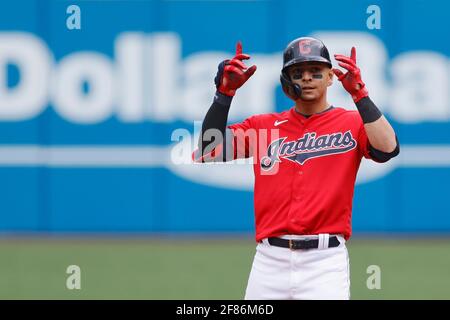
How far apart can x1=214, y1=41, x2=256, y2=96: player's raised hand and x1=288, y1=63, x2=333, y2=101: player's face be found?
0.23 metres

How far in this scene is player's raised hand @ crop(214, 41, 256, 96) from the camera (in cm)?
449

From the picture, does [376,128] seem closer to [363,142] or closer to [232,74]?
[363,142]

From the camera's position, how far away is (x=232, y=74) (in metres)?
4.50

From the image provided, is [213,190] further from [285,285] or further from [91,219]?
[285,285]

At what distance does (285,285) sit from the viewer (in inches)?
176

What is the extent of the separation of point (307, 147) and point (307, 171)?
0.12m

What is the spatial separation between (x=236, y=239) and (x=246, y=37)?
7.49ft

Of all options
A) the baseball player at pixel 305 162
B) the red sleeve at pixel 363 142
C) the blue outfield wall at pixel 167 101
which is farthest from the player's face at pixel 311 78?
the blue outfield wall at pixel 167 101

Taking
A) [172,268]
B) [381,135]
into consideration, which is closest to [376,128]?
[381,135]

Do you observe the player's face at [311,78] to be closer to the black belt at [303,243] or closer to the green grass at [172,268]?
the black belt at [303,243]

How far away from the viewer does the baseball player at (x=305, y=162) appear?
4.43m

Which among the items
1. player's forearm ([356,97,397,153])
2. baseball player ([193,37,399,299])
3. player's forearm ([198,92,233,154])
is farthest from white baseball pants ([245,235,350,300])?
player's forearm ([198,92,233,154])

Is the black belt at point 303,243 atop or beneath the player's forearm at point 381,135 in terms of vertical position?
beneath
